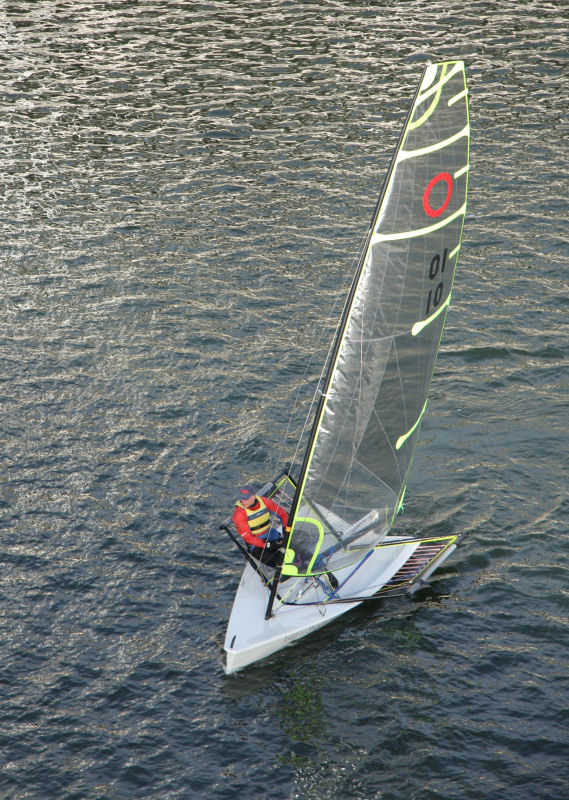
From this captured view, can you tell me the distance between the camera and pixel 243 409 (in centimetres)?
2820

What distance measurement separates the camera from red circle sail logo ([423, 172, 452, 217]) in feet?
63.8

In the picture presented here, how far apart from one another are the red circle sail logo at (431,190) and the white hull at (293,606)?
7.93 m

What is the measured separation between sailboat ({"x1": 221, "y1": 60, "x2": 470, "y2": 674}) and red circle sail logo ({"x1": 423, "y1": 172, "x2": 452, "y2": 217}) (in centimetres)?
2

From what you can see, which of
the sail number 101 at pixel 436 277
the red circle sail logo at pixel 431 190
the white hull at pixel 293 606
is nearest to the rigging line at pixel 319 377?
the sail number 101 at pixel 436 277

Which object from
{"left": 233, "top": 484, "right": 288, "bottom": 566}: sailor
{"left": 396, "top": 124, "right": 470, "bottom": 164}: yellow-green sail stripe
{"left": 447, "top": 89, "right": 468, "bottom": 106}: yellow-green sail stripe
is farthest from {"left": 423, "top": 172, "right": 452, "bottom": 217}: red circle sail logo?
{"left": 233, "top": 484, "right": 288, "bottom": 566}: sailor

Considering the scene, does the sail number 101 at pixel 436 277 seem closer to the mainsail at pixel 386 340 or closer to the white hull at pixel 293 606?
the mainsail at pixel 386 340

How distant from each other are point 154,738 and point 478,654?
7266 mm

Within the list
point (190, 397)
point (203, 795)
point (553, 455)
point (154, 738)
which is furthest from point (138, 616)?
point (553, 455)

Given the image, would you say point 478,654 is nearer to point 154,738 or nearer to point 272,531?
point 272,531

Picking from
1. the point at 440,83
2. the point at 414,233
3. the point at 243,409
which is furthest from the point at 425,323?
the point at 243,409

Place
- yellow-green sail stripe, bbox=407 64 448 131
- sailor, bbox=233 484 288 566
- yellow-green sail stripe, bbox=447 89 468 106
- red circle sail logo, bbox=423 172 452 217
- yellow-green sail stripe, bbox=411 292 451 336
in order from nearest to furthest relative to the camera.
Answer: yellow-green sail stripe, bbox=407 64 448 131 < red circle sail logo, bbox=423 172 452 217 < yellow-green sail stripe, bbox=447 89 468 106 < yellow-green sail stripe, bbox=411 292 451 336 < sailor, bbox=233 484 288 566

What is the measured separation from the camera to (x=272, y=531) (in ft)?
70.9

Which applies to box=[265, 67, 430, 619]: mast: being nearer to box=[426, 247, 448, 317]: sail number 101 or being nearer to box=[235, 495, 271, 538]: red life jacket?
box=[235, 495, 271, 538]: red life jacket

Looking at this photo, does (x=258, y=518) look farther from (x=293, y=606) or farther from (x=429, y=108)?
(x=429, y=108)
